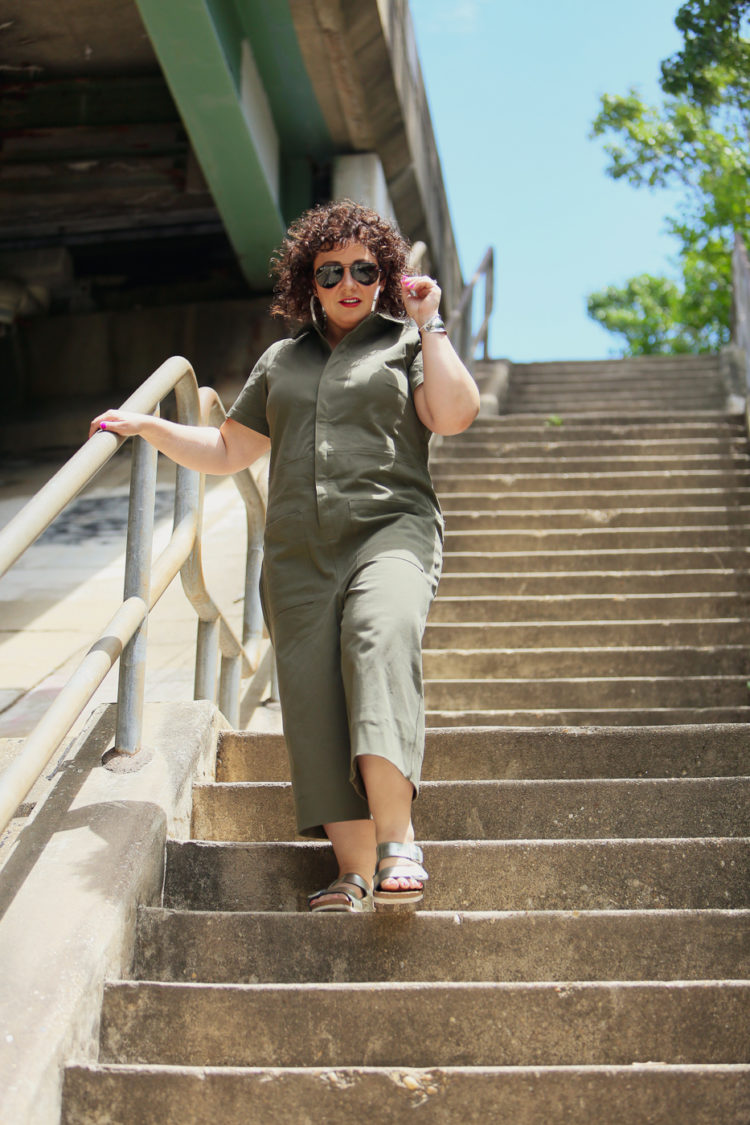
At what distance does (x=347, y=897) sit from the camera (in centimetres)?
214

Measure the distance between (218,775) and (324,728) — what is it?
0.64 m

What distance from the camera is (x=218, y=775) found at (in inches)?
108

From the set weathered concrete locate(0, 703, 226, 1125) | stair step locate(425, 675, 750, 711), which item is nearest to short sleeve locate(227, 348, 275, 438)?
weathered concrete locate(0, 703, 226, 1125)

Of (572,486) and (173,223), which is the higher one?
(173,223)

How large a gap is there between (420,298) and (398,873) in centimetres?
120

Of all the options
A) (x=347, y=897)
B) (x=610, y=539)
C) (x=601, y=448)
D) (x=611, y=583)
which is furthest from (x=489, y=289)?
(x=347, y=897)

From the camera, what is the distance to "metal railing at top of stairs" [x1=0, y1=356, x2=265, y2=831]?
1900 millimetres

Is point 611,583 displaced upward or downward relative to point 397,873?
upward

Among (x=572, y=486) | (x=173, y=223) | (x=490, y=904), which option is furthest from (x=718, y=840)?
(x=173, y=223)

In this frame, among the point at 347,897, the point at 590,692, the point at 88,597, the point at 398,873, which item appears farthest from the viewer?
the point at 88,597

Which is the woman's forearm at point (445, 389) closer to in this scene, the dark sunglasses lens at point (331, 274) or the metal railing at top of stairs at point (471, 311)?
the dark sunglasses lens at point (331, 274)

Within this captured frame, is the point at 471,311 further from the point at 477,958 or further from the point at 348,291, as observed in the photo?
the point at 477,958

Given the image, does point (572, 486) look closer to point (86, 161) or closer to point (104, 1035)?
point (104, 1035)

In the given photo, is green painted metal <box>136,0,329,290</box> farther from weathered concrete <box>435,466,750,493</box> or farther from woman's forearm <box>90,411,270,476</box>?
woman's forearm <box>90,411,270,476</box>
